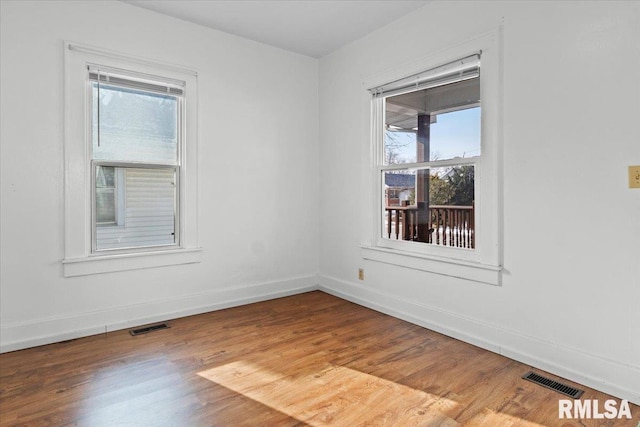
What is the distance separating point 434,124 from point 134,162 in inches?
105

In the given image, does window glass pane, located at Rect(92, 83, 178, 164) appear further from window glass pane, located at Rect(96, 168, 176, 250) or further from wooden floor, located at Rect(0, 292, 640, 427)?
wooden floor, located at Rect(0, 292, 640, 427)

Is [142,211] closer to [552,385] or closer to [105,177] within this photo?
[105,177]

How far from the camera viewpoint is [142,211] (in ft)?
11.0

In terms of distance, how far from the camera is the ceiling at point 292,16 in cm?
317

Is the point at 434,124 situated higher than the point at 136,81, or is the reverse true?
the point at 136,81

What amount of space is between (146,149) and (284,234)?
1.67 metres

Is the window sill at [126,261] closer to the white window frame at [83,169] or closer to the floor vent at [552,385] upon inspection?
the white window frame at [83,169]

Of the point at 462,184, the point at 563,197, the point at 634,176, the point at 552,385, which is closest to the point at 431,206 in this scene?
the point at 462,184

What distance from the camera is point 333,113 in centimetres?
421

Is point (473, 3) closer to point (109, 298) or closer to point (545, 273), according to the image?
point (545, 273)

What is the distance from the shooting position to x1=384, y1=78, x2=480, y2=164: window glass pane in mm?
2934

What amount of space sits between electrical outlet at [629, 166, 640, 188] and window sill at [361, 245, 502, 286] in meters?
0.93

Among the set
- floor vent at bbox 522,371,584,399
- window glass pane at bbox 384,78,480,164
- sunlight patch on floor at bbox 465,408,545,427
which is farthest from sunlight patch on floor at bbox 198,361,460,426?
window glass pane at bbox 384,78,480,164

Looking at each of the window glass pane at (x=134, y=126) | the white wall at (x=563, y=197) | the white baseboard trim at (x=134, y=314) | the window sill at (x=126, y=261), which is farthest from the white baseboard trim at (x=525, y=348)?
the window glass pane at (x=134, y=126)
